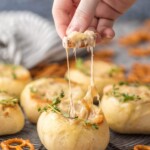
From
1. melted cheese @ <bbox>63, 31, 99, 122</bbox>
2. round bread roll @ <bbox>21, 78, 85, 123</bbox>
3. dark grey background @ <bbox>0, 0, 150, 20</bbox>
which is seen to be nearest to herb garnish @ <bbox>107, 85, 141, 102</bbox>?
round bread roll @ <bbox>21, 78, 85, 123</bbox>

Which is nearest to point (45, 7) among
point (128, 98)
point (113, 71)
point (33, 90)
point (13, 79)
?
point (113, 71)

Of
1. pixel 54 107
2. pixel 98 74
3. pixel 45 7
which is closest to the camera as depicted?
pixel 54 107

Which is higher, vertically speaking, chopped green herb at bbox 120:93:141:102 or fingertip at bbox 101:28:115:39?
fingertip at bbox 101:28:115:39

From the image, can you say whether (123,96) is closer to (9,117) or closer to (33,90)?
(33,90)

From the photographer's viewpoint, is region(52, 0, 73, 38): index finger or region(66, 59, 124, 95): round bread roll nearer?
region(52, 0, 73, 38): index finger

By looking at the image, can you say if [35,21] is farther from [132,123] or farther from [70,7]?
[132,123]

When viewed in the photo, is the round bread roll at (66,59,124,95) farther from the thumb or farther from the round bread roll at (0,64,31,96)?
the thumb
